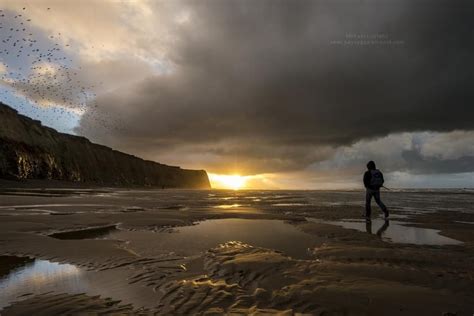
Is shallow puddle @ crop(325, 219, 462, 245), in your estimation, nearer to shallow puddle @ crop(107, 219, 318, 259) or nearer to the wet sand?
the wet sand

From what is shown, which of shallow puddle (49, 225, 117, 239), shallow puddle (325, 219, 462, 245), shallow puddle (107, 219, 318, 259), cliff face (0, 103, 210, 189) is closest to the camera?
shallow puddle (107, 219, 318, 259)

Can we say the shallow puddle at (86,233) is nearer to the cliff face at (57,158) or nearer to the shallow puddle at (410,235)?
the shallow puddle at (410,235)

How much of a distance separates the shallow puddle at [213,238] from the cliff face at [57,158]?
60.9 m

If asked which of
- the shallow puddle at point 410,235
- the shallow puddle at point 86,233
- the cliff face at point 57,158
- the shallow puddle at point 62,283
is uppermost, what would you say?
the cliff face at point 57,158

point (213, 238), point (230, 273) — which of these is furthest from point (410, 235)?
point (230, 273)

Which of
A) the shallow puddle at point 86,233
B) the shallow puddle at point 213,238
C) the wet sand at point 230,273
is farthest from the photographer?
the shallow puddle at point 86,233

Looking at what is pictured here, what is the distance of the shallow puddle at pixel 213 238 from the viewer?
26.0 feet

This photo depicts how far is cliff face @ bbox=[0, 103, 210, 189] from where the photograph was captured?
64812 millimetres

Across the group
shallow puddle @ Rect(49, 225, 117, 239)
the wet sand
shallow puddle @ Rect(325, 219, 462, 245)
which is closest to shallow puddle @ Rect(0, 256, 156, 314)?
the wet sand

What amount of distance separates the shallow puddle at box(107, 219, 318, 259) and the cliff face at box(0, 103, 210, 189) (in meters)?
60.9

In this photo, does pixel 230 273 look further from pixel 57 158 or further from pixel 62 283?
pixel 57 158

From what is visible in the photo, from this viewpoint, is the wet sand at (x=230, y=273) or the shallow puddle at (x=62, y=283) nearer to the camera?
the wet sand at (x=230, y=273)

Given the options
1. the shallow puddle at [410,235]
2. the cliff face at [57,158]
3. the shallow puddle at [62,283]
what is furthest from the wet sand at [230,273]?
the cliff face at [57,158]

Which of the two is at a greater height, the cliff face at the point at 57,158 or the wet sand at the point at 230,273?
the cliff face at the point at 57,158
